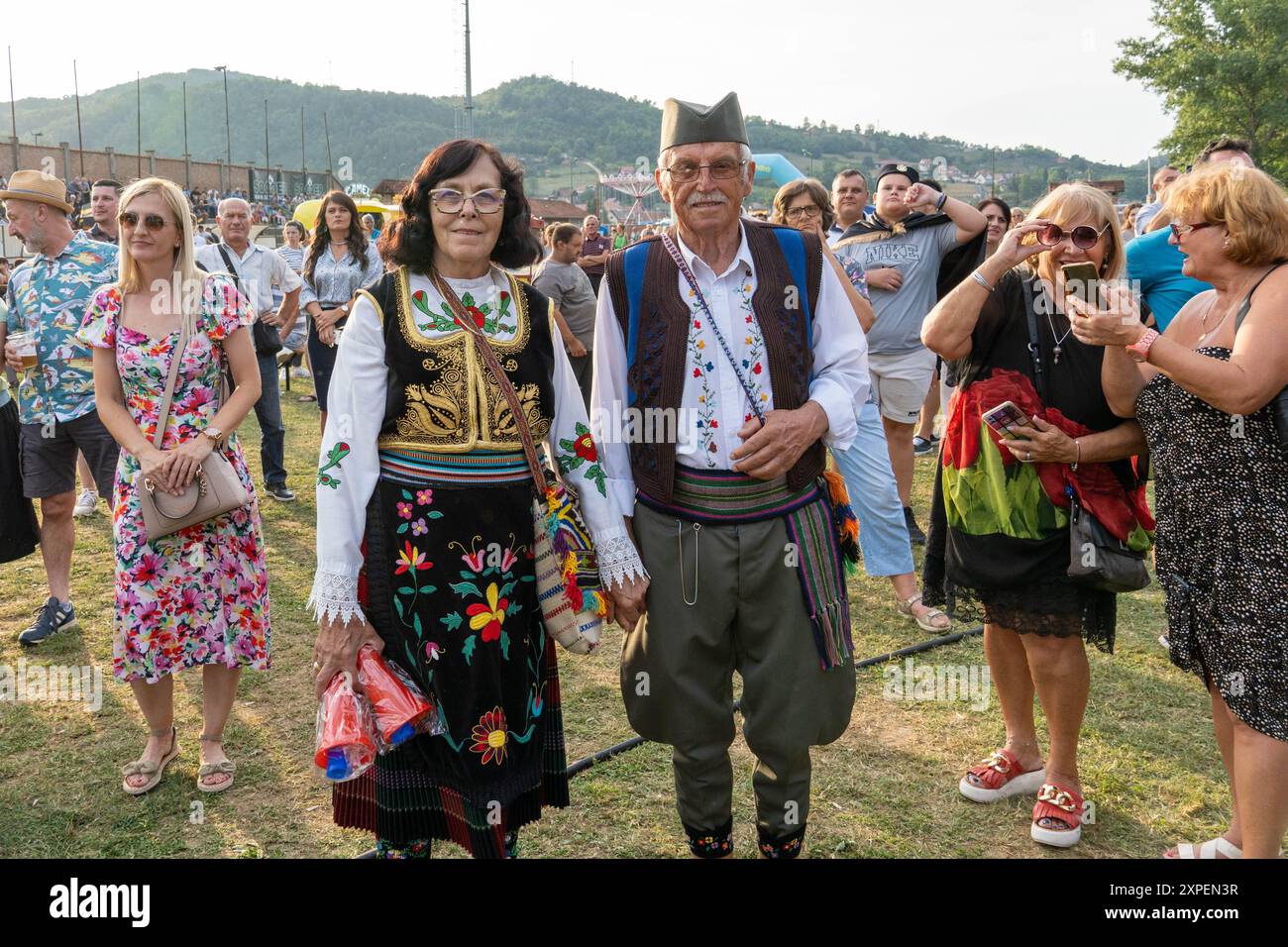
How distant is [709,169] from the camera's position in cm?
258

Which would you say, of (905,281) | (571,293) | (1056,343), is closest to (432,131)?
(571,293)

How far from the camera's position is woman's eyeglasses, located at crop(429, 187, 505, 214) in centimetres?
Answer: 248

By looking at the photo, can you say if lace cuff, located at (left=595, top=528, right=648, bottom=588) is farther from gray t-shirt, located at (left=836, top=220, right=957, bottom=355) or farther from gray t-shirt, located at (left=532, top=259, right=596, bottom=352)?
gray t-shirt, located at (left=532, top=259, right=596, bottom=352)

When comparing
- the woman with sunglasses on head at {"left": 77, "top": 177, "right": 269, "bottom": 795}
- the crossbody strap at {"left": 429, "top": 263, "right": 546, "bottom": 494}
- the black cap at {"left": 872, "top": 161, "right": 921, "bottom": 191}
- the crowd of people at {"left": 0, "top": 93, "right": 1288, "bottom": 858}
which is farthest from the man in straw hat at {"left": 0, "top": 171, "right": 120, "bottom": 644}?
the black cap at {"left": 872, "top": 161, "right": 921, "bottom": 191}

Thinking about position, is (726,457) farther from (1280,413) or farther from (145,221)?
(145,221)

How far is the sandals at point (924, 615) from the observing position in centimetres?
499

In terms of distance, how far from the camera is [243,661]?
3691mm

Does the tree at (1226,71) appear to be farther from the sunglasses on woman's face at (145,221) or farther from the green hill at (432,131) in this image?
the green hill at (432,131)

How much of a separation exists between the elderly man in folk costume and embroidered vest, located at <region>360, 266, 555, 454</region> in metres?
0.31

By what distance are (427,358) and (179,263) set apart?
1.74m

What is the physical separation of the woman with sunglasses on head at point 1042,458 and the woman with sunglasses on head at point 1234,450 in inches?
9.2

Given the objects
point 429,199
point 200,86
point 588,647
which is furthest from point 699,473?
point 200,86

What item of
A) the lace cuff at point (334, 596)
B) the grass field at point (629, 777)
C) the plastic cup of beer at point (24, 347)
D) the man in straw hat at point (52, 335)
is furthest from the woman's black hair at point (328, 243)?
the lace cuff at point (334, 596)
